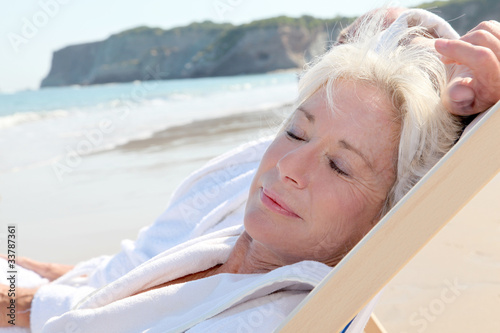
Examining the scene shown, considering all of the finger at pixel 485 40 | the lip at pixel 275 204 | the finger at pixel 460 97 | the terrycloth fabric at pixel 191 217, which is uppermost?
the finger at pixel 485 40

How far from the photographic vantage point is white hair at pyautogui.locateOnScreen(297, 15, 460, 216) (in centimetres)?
137

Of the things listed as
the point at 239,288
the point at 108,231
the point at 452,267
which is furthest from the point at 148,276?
the point at 108,231

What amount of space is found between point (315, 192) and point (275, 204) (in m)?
0.11

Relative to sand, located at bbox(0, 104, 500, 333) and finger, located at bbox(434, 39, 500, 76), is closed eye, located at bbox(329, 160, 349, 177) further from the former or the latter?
sand, located at bbox(0, 104, 500, 333)

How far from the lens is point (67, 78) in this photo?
58438 mm

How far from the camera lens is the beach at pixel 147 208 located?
2.34m

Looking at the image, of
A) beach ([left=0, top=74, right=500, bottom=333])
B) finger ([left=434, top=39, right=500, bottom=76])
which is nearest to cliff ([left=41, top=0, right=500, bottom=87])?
beach ([left=0, top=74, right=500, bottom=333])

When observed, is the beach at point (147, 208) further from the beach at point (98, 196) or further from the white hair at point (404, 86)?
the white hair at point (404, 86)

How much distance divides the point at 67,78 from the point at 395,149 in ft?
200

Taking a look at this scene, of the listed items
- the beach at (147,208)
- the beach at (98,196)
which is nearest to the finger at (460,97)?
the beach at (147,208)

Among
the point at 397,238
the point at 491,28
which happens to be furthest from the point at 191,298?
the point at 491,28

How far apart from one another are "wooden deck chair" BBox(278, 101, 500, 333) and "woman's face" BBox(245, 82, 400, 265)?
0.43 meters

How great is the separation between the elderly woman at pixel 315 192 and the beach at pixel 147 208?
355 mm

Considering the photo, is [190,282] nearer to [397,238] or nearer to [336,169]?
[336,169]
